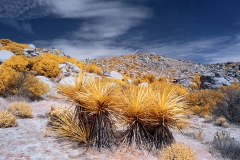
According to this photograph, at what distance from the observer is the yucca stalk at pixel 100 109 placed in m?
4.70

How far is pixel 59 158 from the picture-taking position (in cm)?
399

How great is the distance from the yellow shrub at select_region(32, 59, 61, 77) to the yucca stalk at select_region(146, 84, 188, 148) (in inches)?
395

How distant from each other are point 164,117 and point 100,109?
1.67 m

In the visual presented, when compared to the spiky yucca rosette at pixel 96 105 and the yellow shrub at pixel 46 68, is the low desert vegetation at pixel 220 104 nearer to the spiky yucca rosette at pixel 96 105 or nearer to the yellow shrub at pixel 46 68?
the spiky yucca rosette at pixel 96 105

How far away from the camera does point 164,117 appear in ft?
16.6

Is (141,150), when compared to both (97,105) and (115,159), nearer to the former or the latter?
(115,159)

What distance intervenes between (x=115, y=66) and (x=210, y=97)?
19.5m

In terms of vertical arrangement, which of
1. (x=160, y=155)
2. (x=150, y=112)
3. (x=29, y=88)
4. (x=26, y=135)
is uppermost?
(x=29, y=88)

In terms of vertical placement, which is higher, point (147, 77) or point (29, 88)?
point (147, 77)

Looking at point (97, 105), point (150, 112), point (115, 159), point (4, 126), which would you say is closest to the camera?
point (115, 159)

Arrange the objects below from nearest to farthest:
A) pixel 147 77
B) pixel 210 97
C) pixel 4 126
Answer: pixel 4 126, pixel 210 97, pixel 147 77

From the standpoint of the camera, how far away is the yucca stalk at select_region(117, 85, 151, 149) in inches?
197

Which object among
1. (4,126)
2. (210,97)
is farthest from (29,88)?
(210,97)

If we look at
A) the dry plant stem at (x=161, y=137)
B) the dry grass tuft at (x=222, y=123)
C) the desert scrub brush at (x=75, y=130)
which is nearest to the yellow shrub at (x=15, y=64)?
the desert scrub brush at (x=75, y=130)
